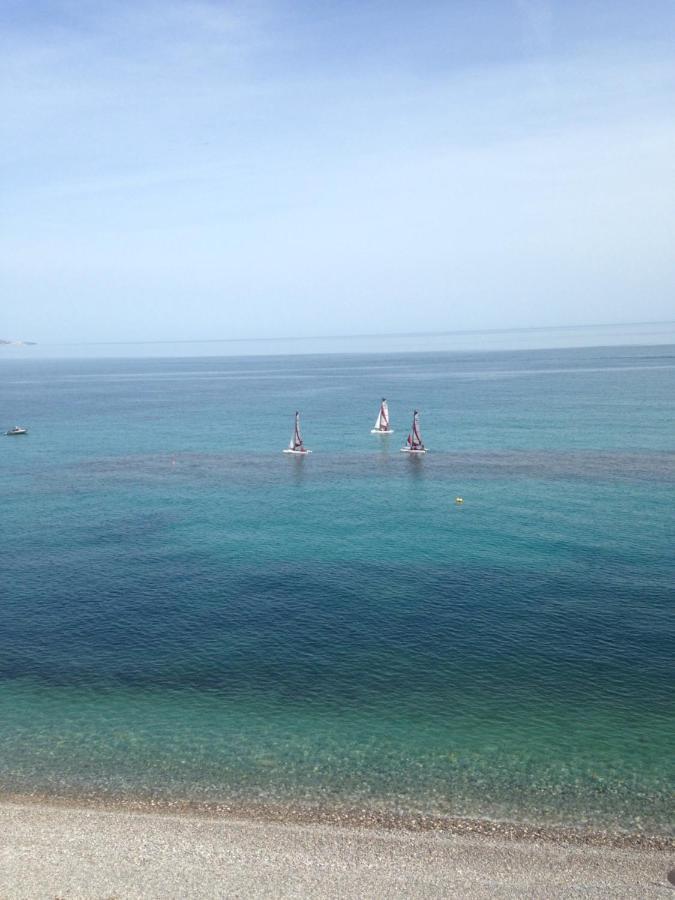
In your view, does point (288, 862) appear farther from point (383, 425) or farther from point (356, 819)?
point (383, 425)

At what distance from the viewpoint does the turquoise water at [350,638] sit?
37.0m

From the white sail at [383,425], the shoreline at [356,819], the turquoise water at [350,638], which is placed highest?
the white sail at [383,425]

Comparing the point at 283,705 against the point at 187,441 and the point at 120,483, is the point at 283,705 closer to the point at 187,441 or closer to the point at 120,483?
the point at 120,483

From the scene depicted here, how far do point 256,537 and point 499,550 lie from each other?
22.3m

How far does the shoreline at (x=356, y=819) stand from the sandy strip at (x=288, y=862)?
28cm

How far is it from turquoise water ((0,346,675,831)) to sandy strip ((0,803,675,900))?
241cm

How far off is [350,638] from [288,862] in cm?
2071

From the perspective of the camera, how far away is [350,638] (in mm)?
50812

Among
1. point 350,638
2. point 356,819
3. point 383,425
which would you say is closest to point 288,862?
point 356,819

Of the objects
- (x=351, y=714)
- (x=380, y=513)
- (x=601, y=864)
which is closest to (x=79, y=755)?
(x=351, y=714)

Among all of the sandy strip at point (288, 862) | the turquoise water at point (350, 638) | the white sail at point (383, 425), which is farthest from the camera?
the white sail at point (383, 425)

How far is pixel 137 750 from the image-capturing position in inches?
1545

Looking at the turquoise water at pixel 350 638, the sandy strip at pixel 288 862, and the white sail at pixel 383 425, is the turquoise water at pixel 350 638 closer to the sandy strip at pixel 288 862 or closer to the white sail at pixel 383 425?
the sandy strip at pixel 288 862

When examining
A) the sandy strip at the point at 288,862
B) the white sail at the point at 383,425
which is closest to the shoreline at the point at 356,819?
the sandy strip at the point at 288,862
